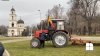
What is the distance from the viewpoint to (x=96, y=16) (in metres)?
110

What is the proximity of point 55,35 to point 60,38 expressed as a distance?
68cm

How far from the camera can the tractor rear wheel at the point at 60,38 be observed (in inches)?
1312

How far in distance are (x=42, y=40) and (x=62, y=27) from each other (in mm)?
2684

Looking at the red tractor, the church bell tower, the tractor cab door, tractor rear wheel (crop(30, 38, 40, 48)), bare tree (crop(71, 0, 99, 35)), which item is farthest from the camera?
the church bell tower

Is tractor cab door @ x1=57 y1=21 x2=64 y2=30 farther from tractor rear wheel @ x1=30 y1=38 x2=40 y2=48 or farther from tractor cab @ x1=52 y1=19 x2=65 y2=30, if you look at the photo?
tractor rear wheel @ x1=30 y1=38 x2=40 y2=48

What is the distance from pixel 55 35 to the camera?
33.4 m

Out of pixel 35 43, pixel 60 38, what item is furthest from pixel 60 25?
pixel 35 43

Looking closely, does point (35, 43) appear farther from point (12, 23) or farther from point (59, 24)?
point (12, 23)

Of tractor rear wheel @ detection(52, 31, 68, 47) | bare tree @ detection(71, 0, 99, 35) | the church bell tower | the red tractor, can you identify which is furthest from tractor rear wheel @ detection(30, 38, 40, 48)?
the church bell tower

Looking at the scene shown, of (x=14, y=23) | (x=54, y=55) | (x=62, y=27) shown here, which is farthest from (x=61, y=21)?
(x=14, y=23)

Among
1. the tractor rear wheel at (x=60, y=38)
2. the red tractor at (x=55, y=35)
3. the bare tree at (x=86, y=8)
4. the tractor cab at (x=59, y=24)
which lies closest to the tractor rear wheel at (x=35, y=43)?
the red tractor at (x=55, y=35)

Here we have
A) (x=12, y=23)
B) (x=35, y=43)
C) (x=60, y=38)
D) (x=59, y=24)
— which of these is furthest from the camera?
(x=12, y=23)

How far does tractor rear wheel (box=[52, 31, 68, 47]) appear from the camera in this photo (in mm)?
33312

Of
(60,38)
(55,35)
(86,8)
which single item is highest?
(86,8)
